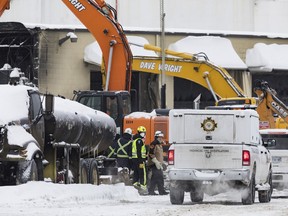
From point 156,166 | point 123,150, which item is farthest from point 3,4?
point 156,166

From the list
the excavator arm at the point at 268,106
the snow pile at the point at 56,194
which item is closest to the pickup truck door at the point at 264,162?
the snow pile at the point at 56,194

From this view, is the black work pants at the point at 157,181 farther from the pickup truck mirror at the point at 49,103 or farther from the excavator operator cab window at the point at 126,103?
the pickup truck mirror at the point at 49,103

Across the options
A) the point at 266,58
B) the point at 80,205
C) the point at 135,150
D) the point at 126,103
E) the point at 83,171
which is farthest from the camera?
the point at 266,58

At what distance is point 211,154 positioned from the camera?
2544 cm

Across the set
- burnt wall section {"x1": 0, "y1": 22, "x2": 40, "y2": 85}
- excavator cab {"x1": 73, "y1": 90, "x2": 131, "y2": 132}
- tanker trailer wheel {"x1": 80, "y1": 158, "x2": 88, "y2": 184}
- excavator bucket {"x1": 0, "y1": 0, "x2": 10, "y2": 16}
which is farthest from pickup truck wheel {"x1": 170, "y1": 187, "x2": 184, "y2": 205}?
burnt wall section {"x1": 0, "y1": 22, "x2": 40, "y2": 85}

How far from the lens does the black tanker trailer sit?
2342 centimetres

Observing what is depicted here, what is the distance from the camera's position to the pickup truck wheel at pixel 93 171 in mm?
29312

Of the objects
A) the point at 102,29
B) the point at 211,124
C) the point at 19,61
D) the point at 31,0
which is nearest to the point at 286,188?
the point at 211,124

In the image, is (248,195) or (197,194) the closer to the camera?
(248,195)

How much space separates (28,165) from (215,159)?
14.6 feet

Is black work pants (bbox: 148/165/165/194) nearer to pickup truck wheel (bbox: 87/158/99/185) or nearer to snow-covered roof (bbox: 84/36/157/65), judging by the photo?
pickup truck wheel (bbox: 87/158/99/185)

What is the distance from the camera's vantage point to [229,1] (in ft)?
240

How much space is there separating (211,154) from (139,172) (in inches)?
282

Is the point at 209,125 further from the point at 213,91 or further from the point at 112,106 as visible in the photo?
the point at 213,91
